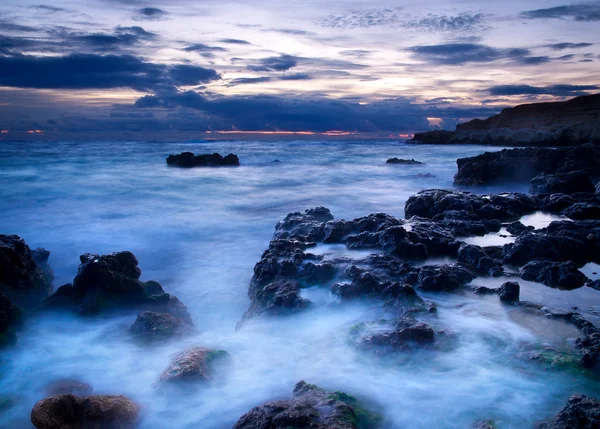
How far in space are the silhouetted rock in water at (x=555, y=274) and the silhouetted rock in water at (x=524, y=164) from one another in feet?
31.2

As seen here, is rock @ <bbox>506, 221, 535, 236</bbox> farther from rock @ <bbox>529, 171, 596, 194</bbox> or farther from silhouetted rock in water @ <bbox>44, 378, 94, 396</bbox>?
silhouetted rock in water @ <bbox>44, 378, 94, 396</bbox>

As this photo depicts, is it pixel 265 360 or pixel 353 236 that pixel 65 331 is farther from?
pixel 353 236

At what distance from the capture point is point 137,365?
182 inches

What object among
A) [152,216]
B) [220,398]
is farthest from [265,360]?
[152,216]

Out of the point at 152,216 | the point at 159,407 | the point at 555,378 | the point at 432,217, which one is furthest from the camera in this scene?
the point at 152,216

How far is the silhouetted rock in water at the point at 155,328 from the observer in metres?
5.12

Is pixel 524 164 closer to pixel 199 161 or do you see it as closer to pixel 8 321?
pixel 8 321

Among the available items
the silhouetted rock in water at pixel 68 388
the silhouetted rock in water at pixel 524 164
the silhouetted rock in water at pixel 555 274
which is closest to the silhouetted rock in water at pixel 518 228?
the silhouetted rock in water at pixel 555 274

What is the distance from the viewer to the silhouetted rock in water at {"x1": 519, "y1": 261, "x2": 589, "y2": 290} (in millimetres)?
5301

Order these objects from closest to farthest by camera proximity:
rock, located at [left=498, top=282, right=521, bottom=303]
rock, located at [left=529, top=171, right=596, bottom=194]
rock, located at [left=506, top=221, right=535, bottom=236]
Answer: rock, located at [left=498, top=282, right=521, bottom=303], rock, located at [left=506, top=221, right=535, bottom=236], rock, located at [left=529, top=171, right=596, bottom=194]

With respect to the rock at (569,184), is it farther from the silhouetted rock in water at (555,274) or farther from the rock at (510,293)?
the rock at (510,293)

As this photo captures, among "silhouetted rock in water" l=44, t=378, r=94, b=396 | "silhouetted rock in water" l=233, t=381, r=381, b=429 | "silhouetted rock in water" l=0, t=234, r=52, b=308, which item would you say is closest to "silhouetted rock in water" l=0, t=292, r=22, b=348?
"silhouetted rock in water" l=0, t=234, r=52, b=308

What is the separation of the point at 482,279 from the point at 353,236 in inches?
85.5

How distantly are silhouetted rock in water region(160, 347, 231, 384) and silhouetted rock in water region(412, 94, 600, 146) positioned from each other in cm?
4155
